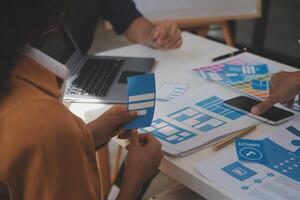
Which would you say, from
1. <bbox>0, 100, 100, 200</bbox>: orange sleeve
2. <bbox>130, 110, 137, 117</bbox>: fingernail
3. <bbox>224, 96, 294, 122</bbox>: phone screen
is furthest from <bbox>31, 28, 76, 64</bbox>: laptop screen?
<bbox>0, 100, 100, 200</bbox>: orange sleeve

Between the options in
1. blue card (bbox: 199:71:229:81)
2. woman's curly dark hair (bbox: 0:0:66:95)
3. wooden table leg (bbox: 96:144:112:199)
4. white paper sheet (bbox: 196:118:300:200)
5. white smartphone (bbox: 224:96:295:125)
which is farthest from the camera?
wooden table leg (bbox: 96:144:112:199)

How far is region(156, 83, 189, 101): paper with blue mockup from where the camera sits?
4.17 feet

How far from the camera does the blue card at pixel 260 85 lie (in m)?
1.31

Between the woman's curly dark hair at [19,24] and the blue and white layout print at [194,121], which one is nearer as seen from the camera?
the woman's curly dark hair at [19,24]

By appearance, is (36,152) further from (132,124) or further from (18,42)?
(132,124)

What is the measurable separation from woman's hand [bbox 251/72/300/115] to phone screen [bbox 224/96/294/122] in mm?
19

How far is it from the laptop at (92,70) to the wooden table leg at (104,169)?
0.46 metres

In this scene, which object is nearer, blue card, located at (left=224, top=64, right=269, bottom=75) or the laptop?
the laptop

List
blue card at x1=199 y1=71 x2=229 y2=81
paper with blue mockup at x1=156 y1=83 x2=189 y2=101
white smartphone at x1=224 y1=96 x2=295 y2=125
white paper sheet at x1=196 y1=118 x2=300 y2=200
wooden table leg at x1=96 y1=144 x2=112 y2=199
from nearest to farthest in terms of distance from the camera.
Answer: white paper sheet at x1=196 y1=118 x2=300 y2=200
white smartphone at x1=224 y1=96 x2=295 y2=125
paper with blue mockup at x1=156 y1=83 x2=189 y2=101
blue card at x1=199 y1=71 x2=229 y2=81
wooden table leg at x1=96 y1=144 x2=112 y2=199

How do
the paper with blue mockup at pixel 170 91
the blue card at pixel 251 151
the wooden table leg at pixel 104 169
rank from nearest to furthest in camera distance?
the blue card at pixel 251 151, the paper with blue mockup at pixel 170 91, the wooden table leg at pixel 104 169

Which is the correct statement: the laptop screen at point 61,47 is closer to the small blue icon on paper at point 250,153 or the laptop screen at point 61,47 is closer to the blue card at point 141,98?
the blue card at point 141,98

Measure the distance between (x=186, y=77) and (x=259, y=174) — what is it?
56 centimetres

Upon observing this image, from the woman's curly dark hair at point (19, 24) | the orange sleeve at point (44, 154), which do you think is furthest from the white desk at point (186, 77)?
the woman's curly dark hair at point (19, 24)

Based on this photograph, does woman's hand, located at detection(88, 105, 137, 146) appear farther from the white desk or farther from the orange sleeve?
the orange sleeve
